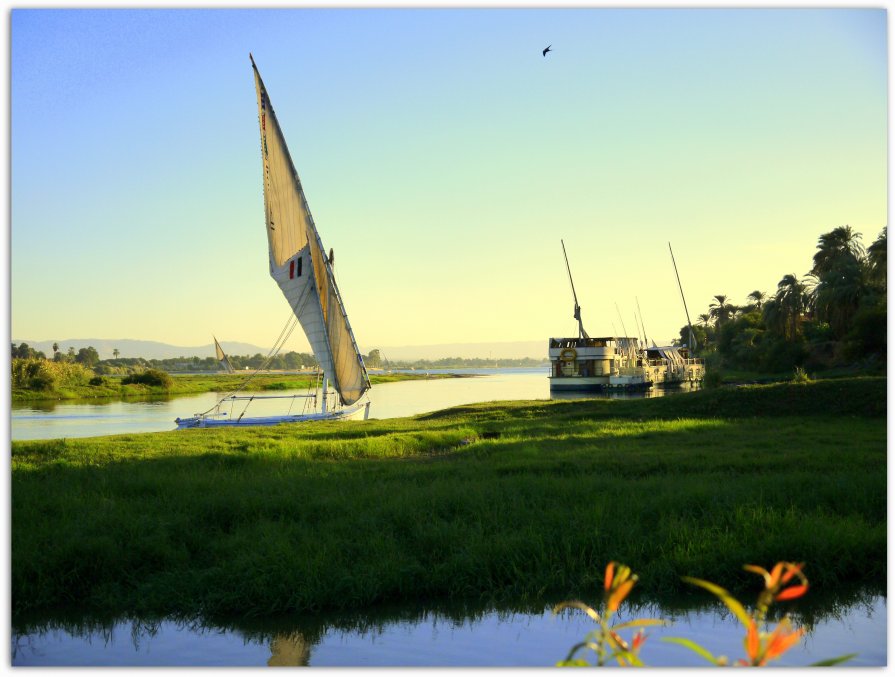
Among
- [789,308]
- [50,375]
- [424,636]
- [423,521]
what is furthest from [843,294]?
[50,375]

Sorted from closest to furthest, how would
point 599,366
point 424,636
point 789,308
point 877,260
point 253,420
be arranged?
point 424,636
point 253,420
point 877,260
point 789,308
point 599,366

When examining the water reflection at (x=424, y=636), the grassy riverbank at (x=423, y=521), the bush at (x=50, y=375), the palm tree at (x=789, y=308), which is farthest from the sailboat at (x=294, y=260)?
the palm tree at (x=789, y=308)

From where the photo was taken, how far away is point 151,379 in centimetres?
5169

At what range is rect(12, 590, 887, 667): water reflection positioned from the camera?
472cm

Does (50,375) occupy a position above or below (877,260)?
below

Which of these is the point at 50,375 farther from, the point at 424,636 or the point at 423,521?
the point at 424,636

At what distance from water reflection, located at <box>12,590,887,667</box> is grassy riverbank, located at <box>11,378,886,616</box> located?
9.2 inches

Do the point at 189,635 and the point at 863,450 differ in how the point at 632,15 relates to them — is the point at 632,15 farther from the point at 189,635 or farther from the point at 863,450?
the point at 863,450

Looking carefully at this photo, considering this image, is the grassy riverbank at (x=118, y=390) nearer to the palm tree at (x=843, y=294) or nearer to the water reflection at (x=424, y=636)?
the water reflection at (x=424, y=636)

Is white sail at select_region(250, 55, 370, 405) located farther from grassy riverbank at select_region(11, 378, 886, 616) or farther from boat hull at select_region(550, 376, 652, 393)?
boat hull at select_region(550, 376, 652, 393)

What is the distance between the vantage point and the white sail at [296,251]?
19328mm

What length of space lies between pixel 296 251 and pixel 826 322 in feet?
86.6

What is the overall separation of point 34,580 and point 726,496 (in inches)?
226

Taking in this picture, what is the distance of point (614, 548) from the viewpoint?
609 centimetres
